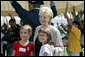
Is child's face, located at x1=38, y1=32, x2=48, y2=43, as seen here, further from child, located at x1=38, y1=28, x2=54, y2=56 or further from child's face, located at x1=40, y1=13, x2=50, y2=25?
child's face, located at x1=40, y1=13, x2=50, y2=25

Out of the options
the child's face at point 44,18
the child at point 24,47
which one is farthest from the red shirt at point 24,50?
the child's face at point 44,18

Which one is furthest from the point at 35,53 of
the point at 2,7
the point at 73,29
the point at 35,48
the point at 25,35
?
the point at 2,7

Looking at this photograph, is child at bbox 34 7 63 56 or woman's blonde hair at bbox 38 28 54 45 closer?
woman's blonde hair at bbox 38 28 54 45

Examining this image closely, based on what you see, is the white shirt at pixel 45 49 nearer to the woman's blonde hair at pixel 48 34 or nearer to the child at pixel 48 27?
the woman's blonde hair at pixel 48 34

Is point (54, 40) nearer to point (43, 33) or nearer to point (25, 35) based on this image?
point (43, 33)

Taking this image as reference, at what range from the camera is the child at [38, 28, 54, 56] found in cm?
267

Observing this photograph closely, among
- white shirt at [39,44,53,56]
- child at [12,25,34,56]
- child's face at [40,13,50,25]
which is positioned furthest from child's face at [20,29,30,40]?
white shirt at [39,44,53,56]

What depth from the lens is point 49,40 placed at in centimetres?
280

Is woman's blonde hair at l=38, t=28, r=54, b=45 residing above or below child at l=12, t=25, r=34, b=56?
above

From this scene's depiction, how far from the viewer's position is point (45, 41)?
2818mm

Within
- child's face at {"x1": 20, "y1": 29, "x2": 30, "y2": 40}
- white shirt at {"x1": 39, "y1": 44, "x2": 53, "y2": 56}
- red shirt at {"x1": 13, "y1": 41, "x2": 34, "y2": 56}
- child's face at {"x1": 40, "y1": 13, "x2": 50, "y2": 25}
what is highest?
child's face at {"x1": 40, "y1": 13, "x2": 50, "y2": 25}

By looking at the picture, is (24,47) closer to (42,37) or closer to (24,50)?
(24,50)

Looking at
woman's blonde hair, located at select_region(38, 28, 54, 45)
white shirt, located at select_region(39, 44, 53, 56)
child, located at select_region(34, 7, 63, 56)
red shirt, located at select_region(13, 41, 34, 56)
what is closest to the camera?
white shirt, located at select_region(39, 44, 53, 56)

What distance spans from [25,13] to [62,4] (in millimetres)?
2221
